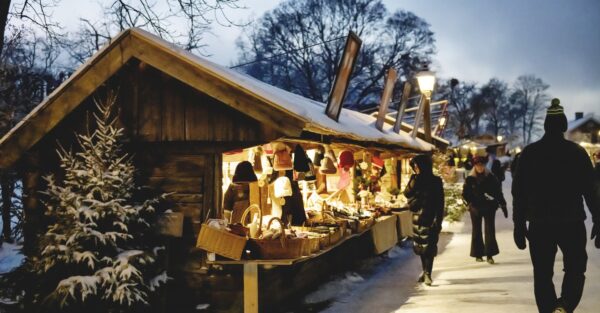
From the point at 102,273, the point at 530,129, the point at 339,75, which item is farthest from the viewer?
the point at 530,129

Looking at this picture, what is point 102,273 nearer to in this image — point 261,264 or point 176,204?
point 176,204

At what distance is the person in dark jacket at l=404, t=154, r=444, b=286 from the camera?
32.2 feet

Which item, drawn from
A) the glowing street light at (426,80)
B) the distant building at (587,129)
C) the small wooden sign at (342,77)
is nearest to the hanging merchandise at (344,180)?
the glowing street light at (426,80)

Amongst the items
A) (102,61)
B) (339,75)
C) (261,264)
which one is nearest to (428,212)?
(339,75)

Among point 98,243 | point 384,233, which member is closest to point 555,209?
point 98,243

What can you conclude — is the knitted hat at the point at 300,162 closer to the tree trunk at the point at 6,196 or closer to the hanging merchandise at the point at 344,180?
the hanging merchandise at the point at 344,180

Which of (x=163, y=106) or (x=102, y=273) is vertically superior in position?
(x=163, y=106)

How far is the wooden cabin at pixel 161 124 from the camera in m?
7.75

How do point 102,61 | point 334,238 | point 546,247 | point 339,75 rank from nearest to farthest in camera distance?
point 546,247
point 102,61
point 334,238
point 339,75

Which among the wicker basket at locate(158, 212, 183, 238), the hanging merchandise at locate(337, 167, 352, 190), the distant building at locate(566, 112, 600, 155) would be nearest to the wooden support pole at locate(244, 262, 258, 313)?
the wicker basket at locate(158, 212, 183, 238)

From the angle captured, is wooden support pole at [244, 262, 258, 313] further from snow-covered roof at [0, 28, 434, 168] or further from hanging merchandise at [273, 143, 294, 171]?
hanging merchandise at [273, 143, 294, 171]

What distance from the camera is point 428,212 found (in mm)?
9836

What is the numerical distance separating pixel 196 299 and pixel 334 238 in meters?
2.47

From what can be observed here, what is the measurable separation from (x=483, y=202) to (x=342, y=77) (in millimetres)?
4016
